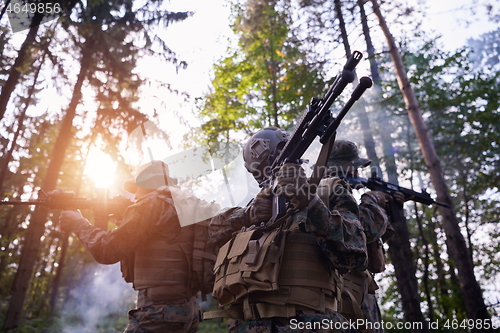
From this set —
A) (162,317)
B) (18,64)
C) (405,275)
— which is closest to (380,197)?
(162,317)

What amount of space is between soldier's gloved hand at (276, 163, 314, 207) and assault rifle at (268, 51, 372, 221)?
0.16m

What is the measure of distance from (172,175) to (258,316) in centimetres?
305

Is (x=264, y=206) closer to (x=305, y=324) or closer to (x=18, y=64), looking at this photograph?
(x=305, y=324)

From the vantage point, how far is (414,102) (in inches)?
340

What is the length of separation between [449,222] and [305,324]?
6.51 meters

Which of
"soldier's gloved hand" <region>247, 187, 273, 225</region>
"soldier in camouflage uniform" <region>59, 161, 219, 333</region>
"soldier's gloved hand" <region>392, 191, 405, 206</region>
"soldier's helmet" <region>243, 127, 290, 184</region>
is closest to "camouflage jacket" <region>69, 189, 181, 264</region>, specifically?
"soldier in camouflage uniform" <region>59, 161, 219, 333</region>

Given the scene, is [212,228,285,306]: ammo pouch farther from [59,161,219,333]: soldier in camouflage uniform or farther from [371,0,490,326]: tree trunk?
[371,0,490,326]: tree trunk

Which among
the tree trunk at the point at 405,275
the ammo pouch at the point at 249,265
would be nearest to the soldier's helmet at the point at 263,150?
the ammo pouch at the point at 249,265

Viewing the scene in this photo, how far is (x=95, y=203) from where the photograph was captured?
548 centimetres

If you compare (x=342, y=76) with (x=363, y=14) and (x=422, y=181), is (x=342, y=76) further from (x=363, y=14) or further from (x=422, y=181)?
(x=422, y=181)

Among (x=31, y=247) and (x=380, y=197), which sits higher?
(x=31, y=247)

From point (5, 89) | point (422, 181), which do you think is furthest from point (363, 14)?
point (422, 181)

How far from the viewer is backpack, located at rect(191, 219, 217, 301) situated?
4160 millimetres

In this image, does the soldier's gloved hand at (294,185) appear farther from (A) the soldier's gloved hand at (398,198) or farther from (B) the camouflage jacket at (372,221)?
(A) the soldier's gloved hand at (398,198)
